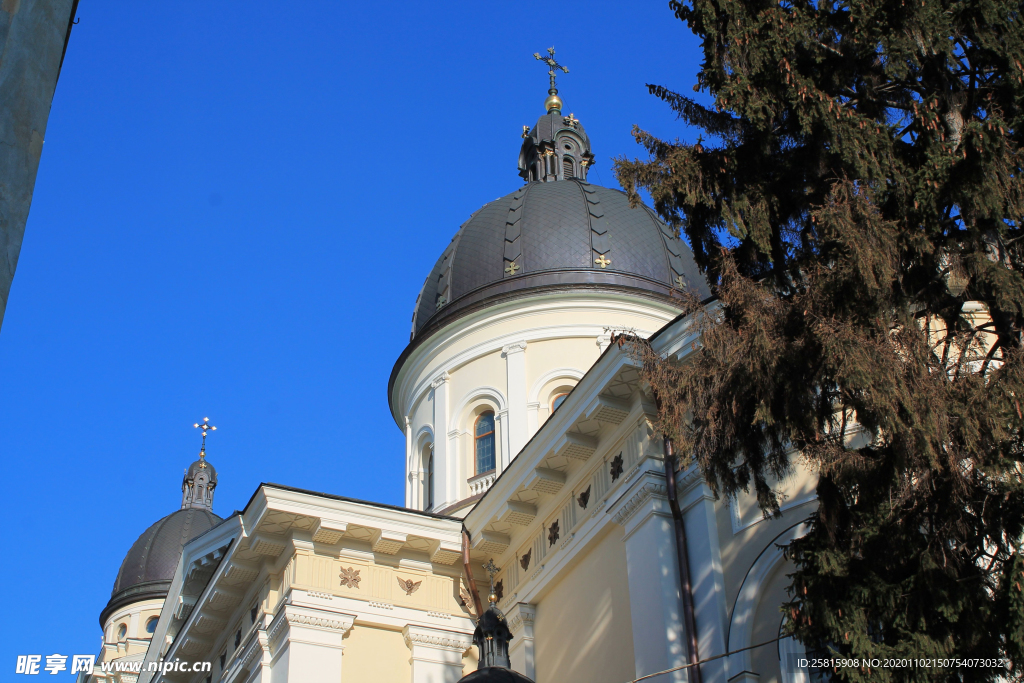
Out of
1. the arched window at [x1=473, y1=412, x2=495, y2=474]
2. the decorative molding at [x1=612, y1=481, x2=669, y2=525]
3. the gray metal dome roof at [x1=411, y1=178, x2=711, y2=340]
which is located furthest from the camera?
the gray metal dome roof at [x1=411, y1=178, x2=711, y2=340]

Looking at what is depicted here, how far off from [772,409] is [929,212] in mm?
1782

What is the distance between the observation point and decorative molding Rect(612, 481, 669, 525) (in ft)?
42.5

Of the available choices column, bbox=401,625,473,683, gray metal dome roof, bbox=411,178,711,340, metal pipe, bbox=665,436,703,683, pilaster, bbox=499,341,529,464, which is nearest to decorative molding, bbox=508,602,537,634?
column, bbox=401,625,473,683

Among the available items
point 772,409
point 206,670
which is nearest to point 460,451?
point 206,670

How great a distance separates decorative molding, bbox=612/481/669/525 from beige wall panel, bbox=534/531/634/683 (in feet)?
1.42

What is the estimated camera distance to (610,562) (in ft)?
45.3

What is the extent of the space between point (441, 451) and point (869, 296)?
15.1 m

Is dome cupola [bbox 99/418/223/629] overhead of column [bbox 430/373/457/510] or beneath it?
overhead

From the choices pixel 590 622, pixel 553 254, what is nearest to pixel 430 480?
pixel 553 254

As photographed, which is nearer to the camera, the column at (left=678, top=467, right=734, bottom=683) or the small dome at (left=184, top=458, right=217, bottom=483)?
the column at (left=678, top=467, right=734, bottom=683)

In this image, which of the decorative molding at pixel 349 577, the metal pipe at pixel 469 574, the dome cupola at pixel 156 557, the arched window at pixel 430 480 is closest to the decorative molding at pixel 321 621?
the decorative molding at pixel 349 577

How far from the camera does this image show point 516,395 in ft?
70.9

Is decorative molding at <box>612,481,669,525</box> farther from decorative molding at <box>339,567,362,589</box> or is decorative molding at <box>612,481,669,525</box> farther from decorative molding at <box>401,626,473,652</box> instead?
decorative molding at <box>339,567,362,589</box>

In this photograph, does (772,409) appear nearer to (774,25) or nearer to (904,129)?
(904,129)
